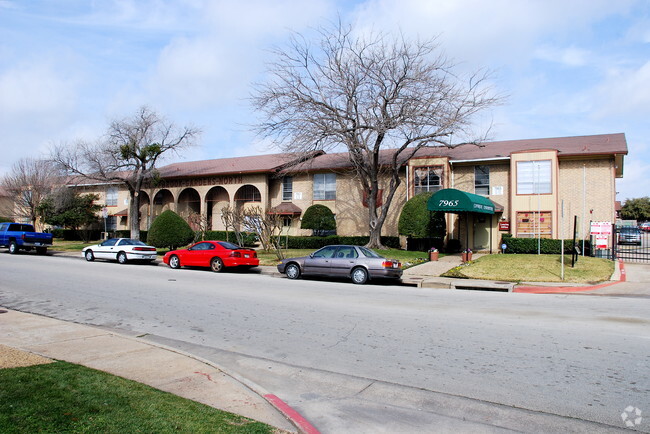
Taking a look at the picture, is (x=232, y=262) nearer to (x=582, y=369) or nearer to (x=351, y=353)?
(x=351, y=353)

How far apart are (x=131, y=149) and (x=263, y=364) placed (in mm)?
32265

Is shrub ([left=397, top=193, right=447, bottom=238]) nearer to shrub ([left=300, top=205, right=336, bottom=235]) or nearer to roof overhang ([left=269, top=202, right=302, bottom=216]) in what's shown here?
shrub ([left=300, top=205, right=336, bottom=235])

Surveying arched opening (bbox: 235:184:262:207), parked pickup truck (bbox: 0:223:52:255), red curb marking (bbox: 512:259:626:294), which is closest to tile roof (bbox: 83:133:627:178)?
arched opening (bbox: 235:184:262:207)

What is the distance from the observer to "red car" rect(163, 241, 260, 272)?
776 inches

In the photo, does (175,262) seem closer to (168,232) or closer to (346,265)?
(168,232)

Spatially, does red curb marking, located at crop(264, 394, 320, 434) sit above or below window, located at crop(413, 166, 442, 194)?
below

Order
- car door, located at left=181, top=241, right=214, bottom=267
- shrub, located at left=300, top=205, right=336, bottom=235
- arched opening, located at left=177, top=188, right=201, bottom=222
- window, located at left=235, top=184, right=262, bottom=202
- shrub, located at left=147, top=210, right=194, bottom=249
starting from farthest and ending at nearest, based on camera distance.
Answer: arched opening, located at left=177, top=188, right=201, bottom=222, window, located at left=235, top=184, right=262, bottom=202, shrub, located at left=300, top=205, right=336, bottom=235, shrub, located at left=147, top=210, right=194, bottom=249, car door, located at left=181, top=241, right=214, bottom=267

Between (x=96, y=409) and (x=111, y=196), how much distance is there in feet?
143

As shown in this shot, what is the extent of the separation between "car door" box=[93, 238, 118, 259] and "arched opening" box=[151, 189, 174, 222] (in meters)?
15.3

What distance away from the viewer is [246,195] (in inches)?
1447

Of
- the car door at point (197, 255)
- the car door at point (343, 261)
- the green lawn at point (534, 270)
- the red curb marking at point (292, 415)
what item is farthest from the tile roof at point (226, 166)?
the red curb marking at point (292, 415)

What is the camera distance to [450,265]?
20.9 meters

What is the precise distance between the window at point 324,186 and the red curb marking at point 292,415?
28.1 meters

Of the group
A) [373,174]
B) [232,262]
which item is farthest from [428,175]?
[232,262]
